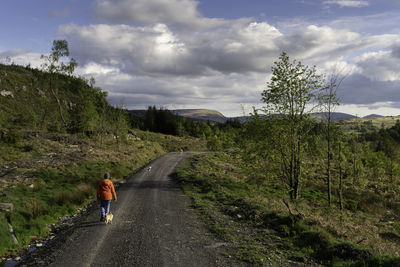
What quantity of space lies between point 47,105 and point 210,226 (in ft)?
174

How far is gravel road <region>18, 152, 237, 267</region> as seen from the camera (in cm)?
842

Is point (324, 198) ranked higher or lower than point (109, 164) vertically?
lower

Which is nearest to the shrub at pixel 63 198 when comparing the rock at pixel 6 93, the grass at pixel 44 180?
the grass at pixel 44 180

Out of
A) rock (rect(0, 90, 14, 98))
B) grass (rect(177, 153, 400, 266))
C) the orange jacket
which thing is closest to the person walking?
the orange jacket

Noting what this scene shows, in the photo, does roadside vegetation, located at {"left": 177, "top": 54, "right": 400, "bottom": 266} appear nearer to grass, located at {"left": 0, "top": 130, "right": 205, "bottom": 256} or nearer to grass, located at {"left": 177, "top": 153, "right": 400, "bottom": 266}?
grass, located at {"left": 177, "top": 153, "right": 400, "bottom": 266}

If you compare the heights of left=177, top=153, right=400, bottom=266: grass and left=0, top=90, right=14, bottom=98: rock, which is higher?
left=0, top=90, right=14, bottom=98: rock

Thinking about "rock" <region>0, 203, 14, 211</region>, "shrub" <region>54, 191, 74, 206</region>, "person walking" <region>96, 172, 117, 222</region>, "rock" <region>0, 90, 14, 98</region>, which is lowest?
"shrub" <region>54, 191, 74, 206</region>

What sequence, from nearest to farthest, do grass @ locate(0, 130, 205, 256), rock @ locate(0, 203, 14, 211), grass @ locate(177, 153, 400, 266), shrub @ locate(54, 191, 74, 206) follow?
grass @ locate(177, 153, 400, 266) < grass @ locate(0, 130, 205, 256) < rock @ locate(0, 203, 14, 211) < shrub @ locate(54, 191, 74, 206)

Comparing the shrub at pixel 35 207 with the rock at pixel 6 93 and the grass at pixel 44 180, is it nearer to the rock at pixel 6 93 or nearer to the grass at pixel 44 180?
the grass at pixel 44 180

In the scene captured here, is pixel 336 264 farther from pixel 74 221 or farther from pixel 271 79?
pixel 271 79

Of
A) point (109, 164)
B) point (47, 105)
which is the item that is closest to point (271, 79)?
point (109, 164)

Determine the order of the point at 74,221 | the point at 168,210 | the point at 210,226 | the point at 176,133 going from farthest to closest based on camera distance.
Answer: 1. the point at 176,133
2. the point at 168,210
3. the point at 74,221
4. the point at 210,226

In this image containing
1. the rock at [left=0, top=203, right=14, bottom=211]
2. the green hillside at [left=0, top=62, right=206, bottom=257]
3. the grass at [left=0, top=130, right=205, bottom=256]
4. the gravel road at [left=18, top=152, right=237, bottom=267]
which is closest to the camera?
the gravel road at [left=18, top=152, right=237, bottom=267]

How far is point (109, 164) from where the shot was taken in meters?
31.5
